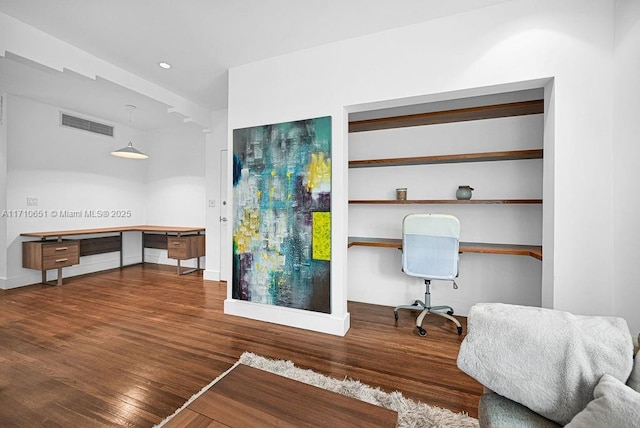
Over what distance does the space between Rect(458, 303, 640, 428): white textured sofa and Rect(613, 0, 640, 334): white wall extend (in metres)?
1.25

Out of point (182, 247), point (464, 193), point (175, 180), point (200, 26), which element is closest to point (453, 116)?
point (464, 193)

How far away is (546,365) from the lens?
36.2 inches

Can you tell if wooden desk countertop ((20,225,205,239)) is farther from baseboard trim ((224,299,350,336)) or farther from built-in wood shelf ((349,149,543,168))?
built-in wood shelf ((349,149,543,168))

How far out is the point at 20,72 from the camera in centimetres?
329

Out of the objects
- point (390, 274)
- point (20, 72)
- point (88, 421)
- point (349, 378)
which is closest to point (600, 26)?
point (390, 274)

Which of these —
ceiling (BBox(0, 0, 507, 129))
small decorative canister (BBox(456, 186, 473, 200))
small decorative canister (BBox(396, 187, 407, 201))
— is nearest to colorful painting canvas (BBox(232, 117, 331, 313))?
ceiling (BBox(0, 0, 507, 129))

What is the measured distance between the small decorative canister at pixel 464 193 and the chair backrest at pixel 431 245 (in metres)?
0.43

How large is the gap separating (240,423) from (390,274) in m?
2.62

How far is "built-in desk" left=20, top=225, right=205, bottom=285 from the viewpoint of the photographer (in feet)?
13.1

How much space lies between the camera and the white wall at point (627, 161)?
175 cm

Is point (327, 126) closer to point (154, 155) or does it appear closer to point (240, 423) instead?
point (240, 423)

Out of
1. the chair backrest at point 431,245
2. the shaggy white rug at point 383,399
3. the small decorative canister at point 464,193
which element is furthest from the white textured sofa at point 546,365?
the small decorative canister at point 464,193

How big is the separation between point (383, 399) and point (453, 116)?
8.51ft

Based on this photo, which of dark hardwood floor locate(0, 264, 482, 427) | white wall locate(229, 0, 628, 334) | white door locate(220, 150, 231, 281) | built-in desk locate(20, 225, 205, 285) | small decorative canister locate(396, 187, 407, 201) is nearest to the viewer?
dark hardwood floor locate(0, 264, 482, 427)
